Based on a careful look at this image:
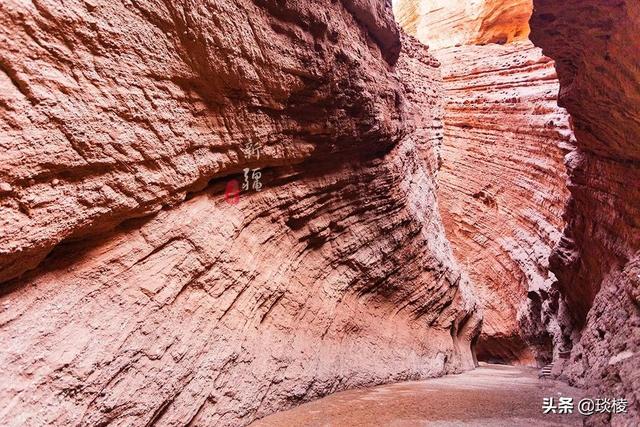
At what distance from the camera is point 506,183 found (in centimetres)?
1510

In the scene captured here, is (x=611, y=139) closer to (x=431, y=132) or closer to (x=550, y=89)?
(x=431, y=132)

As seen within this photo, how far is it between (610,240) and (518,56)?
39.2 feet

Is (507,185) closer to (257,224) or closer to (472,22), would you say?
(257,224)

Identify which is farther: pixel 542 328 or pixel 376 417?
pixel 542 328

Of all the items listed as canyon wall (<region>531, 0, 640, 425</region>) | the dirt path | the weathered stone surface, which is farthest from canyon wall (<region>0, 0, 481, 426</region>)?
canyon wall (<region>531, 0, 640, 425</region>)

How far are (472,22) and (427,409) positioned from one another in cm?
2415

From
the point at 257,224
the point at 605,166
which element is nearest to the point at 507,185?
the point at 605,166

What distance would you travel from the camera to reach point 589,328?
6.75 metres

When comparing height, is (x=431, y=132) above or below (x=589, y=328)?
above

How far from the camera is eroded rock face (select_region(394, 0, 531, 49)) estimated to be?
900 inches

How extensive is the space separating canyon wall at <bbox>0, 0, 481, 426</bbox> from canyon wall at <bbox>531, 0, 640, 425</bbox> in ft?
8.29

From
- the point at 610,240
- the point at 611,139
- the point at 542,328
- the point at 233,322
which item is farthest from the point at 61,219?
the point at 542,328
